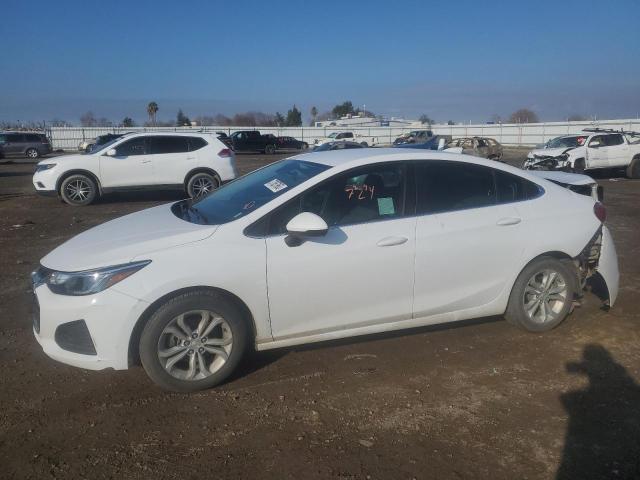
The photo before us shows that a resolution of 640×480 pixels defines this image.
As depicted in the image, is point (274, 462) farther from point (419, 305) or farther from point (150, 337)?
point (419, 305)

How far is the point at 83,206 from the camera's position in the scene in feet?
40.3

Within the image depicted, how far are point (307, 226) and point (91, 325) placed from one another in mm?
1514

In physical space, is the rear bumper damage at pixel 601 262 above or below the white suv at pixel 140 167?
below

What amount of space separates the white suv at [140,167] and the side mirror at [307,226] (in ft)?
32.2

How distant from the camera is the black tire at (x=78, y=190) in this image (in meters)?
12.2

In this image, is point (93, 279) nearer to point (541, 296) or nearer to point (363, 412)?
point (363, 412)

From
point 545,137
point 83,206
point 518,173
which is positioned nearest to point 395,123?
point 545,137

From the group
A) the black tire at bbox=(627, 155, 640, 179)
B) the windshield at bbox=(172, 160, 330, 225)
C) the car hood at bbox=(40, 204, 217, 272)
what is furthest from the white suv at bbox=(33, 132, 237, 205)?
the black tire at bbox=(627, 155, 640, 179)

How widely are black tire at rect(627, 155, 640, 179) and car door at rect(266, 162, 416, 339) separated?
60.6ft

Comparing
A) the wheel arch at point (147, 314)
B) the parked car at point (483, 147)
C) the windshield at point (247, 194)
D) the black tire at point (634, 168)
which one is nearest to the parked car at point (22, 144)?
the parked car at point (483, 147)

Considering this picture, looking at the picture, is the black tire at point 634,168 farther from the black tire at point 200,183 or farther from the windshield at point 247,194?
the windshield at point 247,194

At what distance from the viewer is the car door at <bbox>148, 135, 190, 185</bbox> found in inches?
498

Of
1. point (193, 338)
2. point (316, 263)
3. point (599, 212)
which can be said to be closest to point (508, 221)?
point (599, 212)

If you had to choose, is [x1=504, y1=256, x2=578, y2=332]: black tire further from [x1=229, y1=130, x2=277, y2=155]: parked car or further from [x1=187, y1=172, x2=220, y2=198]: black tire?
[x1=229, y1=130, x2=277, y2=155]: parked car
